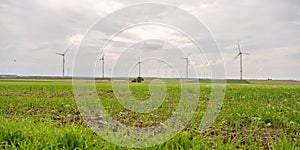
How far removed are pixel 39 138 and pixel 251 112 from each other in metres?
6.01

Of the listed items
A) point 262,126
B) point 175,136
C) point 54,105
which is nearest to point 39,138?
point 175,136

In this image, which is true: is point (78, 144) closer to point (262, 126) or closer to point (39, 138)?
point (39, 138)

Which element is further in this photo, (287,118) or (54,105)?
(54,105)

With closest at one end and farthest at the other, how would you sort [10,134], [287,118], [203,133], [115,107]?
[10,134]
[203,133]
[287,118]
[115,107]

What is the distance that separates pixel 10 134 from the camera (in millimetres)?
6012

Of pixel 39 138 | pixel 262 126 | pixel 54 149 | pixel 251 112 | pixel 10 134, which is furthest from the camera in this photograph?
pixel 251 112

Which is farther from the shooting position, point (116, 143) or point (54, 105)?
point (54, 105)

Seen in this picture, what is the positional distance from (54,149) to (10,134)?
1.40 metres

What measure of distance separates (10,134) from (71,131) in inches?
52.2

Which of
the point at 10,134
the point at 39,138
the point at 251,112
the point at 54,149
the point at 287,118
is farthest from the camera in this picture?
the point at 251,112

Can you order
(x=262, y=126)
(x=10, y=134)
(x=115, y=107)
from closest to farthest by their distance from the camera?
(x=10, y=134) → (x=262, y=126) → (x=115, y=107)

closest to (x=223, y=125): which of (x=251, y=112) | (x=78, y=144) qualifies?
(x=251, y=112)

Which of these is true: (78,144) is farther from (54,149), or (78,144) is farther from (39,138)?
(39,138)

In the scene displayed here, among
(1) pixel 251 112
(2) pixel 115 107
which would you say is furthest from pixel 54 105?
(1) pixel 251 112
